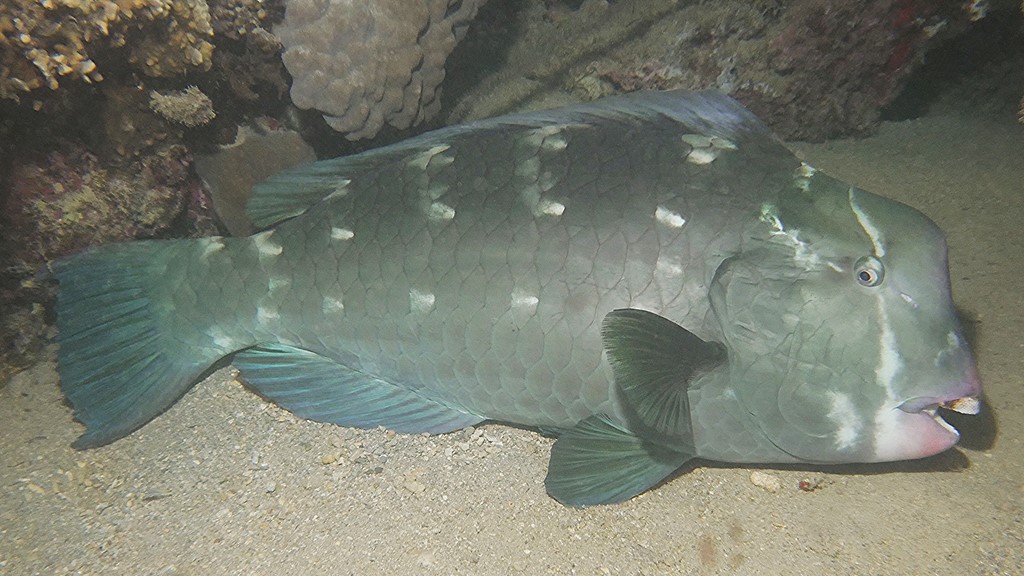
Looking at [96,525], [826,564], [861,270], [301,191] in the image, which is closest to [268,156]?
[301,191]

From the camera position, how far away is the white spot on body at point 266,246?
2.82m

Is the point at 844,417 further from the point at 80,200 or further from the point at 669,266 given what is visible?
the point at 80,200

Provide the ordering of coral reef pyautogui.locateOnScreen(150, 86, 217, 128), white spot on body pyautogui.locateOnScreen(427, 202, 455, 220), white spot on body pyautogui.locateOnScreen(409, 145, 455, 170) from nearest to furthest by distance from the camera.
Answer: white spot on body pyautogui.locateOnScreen(427, 202, 455, 220)
white spot on body pyautogui.locateOnScreen(409, 145, 455, 170)
coral reef pyautogui.locateOnScreen(150, 86, 217, 128)

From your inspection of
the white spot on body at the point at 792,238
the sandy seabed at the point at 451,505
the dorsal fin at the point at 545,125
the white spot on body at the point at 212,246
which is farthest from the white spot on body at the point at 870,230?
the white spot on body at the point at 212,246

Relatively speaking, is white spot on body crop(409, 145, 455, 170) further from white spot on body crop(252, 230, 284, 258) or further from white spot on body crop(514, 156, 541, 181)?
white spot on body crop(252, 230, 284, 258)

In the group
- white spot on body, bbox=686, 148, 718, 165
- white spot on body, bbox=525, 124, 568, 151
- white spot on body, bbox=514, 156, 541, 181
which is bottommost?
white spot on body, bbox=514, 156, 541, 181

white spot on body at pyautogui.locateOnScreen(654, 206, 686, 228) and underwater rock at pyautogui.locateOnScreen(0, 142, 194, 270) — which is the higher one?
white spot on body at pyautogui.locateOnScreen(654, 206, 686, 228)

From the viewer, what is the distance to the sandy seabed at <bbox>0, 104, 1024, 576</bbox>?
2.13m

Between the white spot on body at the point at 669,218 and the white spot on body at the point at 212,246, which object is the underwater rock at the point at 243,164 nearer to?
the white spot on body at the point at 212,246

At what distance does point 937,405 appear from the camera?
6.97ft

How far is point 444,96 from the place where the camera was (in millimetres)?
4637

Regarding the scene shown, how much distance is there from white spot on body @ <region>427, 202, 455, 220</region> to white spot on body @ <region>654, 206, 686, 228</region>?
0.86 meters

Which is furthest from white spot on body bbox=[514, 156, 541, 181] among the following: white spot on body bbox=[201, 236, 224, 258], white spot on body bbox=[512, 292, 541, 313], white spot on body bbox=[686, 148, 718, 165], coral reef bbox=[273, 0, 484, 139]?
white spot on body bbox=[201, 236, 224, 258]

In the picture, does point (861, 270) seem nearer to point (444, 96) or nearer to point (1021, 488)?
point (1021, 488)
